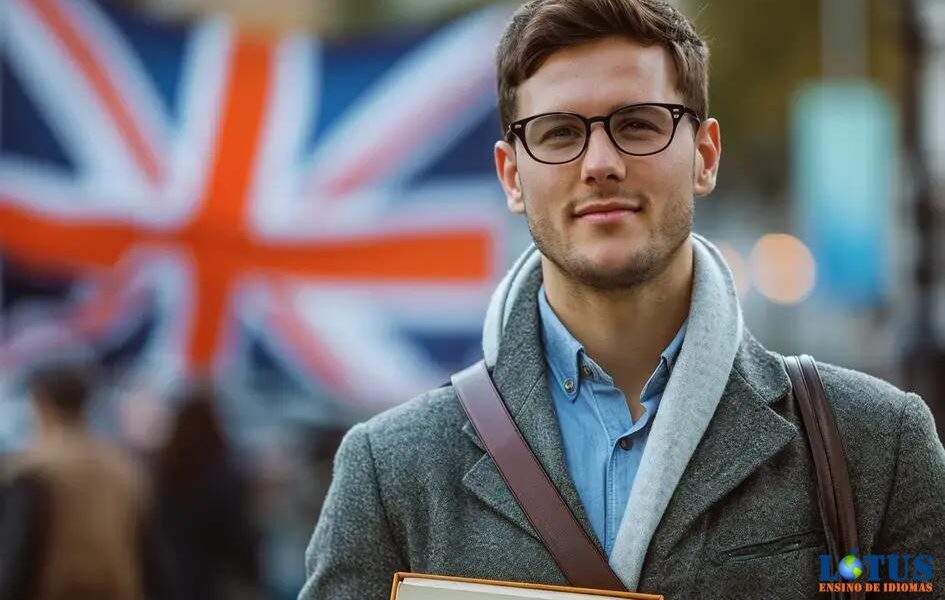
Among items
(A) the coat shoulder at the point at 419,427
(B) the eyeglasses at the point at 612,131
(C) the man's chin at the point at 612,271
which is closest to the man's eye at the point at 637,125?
(B) the eyeglasses at the point at 612,131

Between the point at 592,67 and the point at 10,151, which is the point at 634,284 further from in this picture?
the point at 10,151

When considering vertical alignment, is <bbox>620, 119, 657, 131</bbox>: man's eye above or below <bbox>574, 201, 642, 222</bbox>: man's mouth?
above

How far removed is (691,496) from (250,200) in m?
5.79

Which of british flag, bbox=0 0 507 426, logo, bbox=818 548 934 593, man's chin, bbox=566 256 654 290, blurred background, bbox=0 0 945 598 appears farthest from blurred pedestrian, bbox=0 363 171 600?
logo, bbox=818 548 934 593

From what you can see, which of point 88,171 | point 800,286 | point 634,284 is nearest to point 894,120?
point 88,171

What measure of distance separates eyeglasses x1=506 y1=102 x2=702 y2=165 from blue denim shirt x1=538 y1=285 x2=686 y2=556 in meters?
0.34

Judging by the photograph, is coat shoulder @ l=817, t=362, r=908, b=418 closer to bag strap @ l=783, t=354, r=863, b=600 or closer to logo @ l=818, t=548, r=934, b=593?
bag strap @ l=783, t=354, r=863, b=600

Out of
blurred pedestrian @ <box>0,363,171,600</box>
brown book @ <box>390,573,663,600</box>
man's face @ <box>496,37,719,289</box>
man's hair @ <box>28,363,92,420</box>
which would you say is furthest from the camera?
man's hair @ <box>28,363,92,420</box>

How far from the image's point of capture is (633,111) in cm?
242

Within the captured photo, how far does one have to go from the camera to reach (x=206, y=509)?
649cm

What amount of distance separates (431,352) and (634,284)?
17.0ft

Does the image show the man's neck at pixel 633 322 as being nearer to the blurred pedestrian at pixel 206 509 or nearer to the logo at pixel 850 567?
the logo at pixel 850 567

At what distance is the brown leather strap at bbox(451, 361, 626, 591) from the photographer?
230 cm

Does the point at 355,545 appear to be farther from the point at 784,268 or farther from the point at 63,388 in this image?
the point at 784,268
